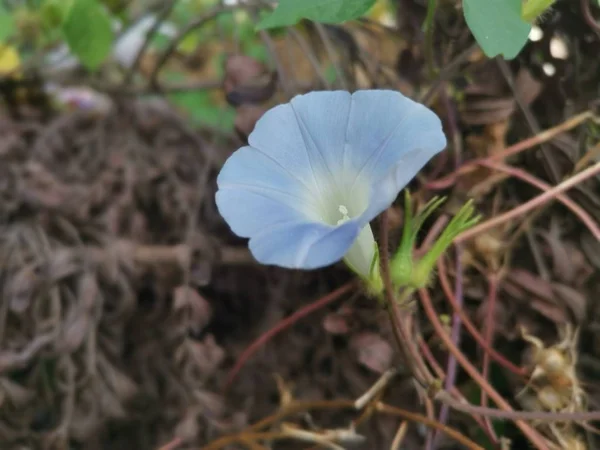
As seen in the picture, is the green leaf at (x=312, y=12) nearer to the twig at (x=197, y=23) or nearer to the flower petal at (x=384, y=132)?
the flower petal at (x=384, y=132)

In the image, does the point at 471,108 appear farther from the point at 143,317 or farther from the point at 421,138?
the point at 143,317

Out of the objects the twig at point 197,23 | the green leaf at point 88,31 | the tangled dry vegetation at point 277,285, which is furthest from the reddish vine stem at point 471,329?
the green leaf at point 88,31

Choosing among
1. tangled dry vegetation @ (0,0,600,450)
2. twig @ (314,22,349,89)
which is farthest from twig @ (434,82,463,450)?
twig @ (314,22,349,89)

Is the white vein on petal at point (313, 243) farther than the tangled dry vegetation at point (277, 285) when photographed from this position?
No

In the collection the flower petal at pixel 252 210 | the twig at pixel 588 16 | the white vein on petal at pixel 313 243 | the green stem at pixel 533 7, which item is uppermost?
the green stem at pixel 533 7

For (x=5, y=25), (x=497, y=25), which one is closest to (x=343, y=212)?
(x=497, y=25)

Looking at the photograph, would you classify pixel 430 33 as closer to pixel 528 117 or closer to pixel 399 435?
pixel 528 117
